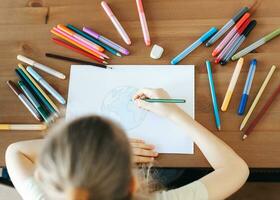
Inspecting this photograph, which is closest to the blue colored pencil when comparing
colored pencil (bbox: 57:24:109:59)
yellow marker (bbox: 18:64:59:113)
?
colored pencil (bbox: 57:24:109:59)

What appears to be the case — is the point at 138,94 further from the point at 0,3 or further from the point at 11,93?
the point at 0,3

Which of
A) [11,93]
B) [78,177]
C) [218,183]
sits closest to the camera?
[78,177]

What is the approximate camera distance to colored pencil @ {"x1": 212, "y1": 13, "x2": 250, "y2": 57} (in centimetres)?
81

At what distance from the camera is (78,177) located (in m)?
0.45

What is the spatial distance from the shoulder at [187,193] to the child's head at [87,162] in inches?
8.4

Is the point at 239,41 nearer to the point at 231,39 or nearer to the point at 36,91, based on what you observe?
the point at 231,39

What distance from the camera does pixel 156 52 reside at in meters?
0.82

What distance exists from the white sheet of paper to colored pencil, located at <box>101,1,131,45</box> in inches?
2.6

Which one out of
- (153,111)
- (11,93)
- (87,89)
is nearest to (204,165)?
(153,111)

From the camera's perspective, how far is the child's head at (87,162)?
45 centimetres

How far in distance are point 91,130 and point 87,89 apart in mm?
349

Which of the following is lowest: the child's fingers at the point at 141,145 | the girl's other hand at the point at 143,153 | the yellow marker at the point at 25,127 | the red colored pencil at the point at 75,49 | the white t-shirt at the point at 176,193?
the white t-shirt at the point at 176,193

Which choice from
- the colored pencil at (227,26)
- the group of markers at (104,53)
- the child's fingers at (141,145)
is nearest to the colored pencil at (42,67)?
the group of markers at (104,53)

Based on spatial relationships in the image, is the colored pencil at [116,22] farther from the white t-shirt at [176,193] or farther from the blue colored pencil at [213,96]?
the white t-shirt at [176,193]
